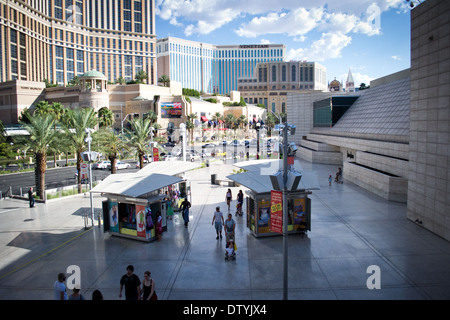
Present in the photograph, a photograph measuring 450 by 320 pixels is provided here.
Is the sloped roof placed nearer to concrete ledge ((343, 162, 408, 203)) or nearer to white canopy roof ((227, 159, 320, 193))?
concrete ledge ((343, 162, 408, 203))

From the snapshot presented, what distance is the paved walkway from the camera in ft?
32.8

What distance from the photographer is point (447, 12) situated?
1414 centimetres

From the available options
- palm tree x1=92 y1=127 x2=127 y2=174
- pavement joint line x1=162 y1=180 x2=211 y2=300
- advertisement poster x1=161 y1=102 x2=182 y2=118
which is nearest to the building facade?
advertisement poster x1=161 y1=102 x2=182 y2=118

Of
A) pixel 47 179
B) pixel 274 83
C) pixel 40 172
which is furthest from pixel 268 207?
pixel 274 83

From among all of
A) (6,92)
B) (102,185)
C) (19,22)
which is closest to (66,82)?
(19,22)

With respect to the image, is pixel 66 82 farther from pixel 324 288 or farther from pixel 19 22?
pixel 324 288

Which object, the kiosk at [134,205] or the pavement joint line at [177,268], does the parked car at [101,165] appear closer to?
the kiosk at [134,205]

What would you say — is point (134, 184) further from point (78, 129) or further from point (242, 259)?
point (78, 129)

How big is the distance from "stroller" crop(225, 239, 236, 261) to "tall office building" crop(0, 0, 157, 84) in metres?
109

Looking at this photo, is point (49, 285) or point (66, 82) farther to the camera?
point (66, 82)

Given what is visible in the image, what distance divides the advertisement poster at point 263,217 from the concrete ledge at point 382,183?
10.8m

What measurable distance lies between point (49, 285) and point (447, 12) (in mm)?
18201

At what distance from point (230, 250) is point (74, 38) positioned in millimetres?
137298

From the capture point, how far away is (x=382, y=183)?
73.5ft
